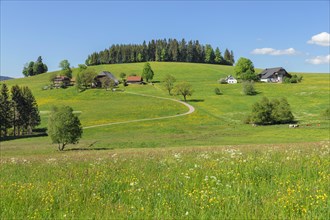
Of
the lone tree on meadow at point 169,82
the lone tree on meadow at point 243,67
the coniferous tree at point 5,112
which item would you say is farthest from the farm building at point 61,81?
the lone tree on meadow at point 243,67

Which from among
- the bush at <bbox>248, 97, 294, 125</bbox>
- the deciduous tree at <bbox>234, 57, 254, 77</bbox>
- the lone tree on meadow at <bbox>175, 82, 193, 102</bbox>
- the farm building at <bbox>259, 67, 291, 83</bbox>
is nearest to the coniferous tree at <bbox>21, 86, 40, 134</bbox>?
the lone tree on meadow at <bbox>175, 82, 193, 102</bbox>

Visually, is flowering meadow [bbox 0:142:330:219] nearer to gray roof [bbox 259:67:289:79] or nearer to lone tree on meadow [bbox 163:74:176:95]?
lone tree on meadow [bbox 163:74:176:95]

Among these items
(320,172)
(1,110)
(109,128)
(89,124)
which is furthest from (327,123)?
(1,110)

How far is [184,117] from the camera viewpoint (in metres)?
86.3

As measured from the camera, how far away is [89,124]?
277 ft

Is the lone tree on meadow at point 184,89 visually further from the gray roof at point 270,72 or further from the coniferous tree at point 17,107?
the gray roof at point 270,72

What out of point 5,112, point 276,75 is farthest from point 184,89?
point 276,75

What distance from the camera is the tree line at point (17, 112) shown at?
85.1 m

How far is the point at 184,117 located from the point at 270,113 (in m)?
22.9

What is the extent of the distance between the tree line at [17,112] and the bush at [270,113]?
63.5m

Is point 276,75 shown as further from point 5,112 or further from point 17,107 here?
point 5,112

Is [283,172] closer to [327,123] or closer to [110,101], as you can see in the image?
[327,123]

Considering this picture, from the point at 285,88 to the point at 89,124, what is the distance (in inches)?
3414

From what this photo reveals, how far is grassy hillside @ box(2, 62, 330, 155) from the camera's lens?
177 ft
